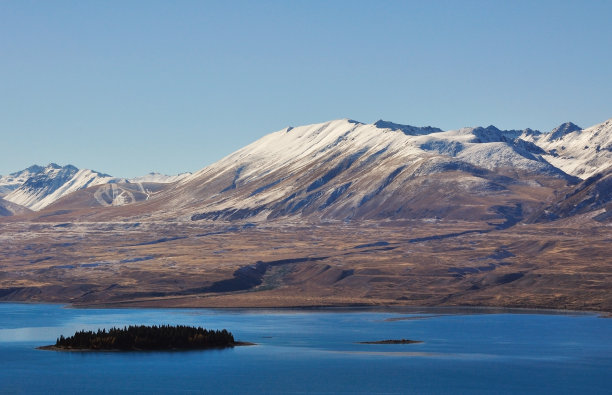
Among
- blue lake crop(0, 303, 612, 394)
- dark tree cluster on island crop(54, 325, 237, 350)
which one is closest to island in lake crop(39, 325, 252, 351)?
dark tree cluster on island crop(54, 325, 237, 350)

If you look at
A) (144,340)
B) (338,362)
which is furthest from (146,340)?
→ (338,362)

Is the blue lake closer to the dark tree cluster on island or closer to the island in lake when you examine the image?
the island in lake

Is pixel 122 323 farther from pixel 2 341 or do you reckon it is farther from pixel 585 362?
pixel 585 362

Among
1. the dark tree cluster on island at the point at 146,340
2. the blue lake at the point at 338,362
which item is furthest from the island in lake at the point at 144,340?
the blue lake at the point at 338,362

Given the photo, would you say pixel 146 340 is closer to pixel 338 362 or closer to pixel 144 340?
pixel 144 340

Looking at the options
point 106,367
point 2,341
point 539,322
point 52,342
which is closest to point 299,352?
point 106,367
